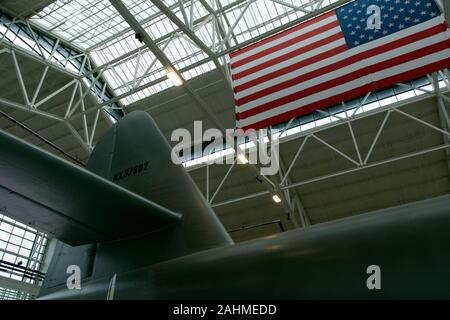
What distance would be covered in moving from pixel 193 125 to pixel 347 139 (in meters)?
7.62

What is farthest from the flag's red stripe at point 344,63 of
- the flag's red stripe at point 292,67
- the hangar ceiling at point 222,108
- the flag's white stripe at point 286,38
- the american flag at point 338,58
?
the hangar ceiling at point 222,108

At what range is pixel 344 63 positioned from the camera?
9195mm

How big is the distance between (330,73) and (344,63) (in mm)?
394

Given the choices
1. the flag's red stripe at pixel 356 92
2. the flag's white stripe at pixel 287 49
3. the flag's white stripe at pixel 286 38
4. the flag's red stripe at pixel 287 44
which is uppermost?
the flag's white stripe at pixel 286 38

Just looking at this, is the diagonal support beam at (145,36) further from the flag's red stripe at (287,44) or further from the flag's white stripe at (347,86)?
the flag's white stripe at (347,86)

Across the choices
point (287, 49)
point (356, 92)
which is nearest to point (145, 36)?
point (287, 49)

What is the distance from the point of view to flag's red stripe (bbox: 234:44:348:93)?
9320 mm

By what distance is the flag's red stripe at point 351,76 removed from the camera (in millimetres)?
8377

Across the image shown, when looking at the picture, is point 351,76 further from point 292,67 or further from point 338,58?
point 292,67

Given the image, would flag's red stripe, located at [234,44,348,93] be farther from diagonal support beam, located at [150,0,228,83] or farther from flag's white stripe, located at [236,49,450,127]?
diagonal support beam, located at [150,0,228,83]

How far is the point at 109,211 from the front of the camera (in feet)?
12.4

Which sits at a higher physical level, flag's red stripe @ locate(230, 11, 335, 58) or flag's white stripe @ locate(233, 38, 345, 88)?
flag's red stripe @ locate(230, 11, 335, 58)

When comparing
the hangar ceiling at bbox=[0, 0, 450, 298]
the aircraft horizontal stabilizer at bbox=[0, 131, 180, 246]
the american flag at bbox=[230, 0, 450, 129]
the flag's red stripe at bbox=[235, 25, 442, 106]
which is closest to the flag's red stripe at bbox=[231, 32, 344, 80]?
the american flag at bbox=[230, 0, 450, 129]
